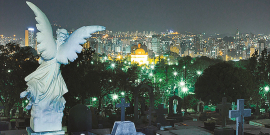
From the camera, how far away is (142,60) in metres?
107

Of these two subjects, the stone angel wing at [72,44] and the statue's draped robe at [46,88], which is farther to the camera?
the stone angel wing at [72,44]

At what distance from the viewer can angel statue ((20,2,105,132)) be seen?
698 cm

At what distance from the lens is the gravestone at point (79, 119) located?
12227 millimetres

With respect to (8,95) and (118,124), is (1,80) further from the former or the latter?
(118,124)

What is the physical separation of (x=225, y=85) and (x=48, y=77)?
959 inches

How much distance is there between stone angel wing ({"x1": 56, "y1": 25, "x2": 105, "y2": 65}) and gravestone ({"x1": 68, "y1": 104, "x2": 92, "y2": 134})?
17.0 ft

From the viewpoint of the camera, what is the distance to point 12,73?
22156mm

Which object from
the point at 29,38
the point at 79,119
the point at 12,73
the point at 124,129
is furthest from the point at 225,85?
the point at 29,38

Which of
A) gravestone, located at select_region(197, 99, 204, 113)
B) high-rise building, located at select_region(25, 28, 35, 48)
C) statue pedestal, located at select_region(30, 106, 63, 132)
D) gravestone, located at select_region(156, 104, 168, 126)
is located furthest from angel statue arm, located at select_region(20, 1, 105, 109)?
high-rise building, located at select_region(25, 28, 35, 48)

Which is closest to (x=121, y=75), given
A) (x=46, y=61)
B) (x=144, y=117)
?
(x=144, y=117)

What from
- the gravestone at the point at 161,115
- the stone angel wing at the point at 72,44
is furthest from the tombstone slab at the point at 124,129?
the gravestone at the point at 161,115

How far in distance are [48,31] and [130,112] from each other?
709 inches

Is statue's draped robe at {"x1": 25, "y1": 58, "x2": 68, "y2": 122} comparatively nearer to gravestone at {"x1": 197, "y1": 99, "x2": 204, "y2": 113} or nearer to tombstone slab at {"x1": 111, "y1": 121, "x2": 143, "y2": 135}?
tombstone slab at {"x1": 111, "y1": 121, "x2": 143, "y2": 135}

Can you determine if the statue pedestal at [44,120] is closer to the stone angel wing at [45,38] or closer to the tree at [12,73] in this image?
the stone angel wing at [45,38]
